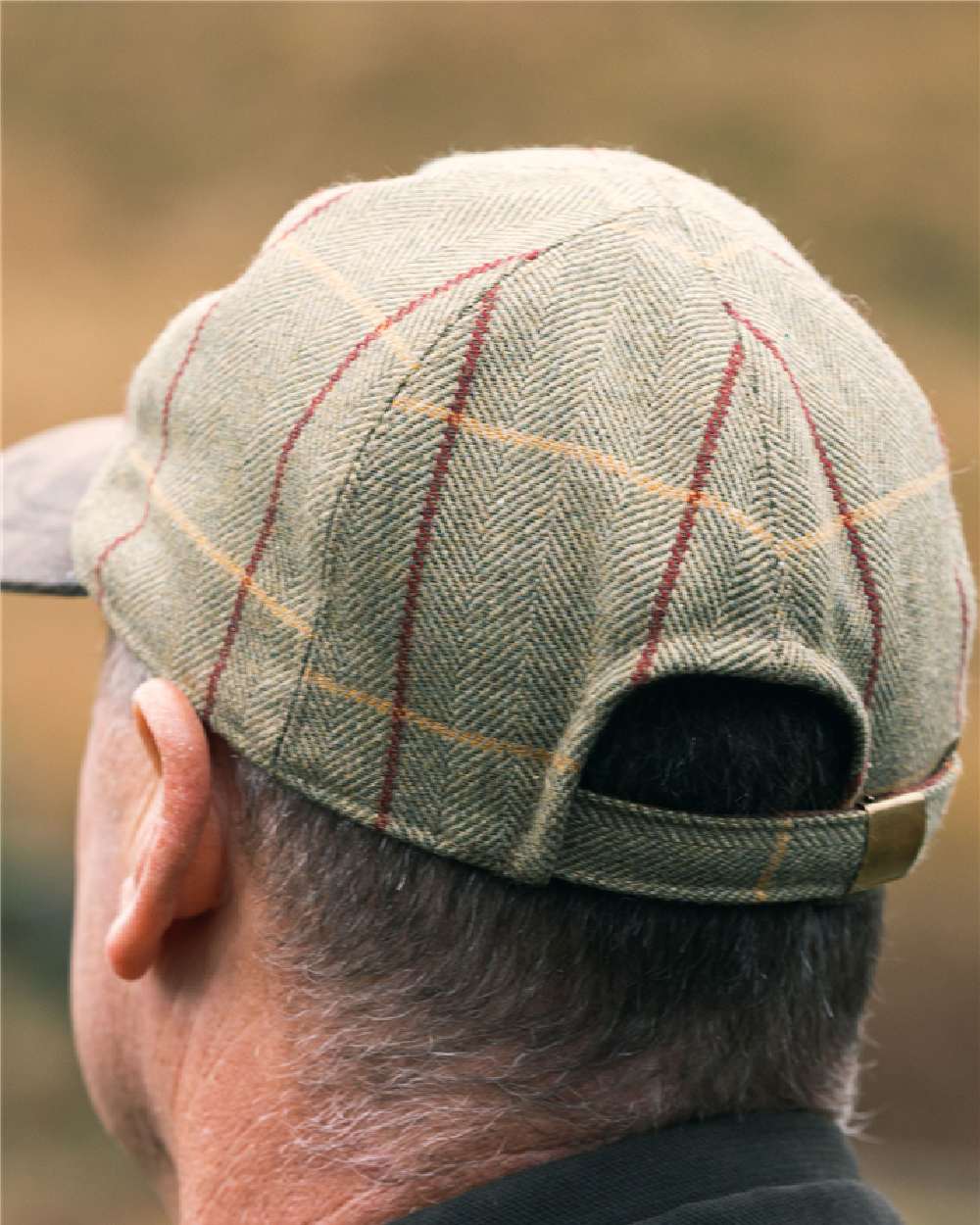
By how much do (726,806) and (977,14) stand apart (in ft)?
13.4

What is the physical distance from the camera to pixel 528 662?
1.10 metres

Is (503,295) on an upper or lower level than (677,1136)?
upper

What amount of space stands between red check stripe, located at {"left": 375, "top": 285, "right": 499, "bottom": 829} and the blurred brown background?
3007mm

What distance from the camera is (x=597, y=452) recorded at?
1.09m

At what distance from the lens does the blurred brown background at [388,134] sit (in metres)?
4.24

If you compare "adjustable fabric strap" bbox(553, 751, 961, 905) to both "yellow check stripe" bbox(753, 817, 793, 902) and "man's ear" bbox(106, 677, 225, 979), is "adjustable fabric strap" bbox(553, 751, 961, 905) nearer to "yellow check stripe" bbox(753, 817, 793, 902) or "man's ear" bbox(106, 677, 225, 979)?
"yellow check stripe" bbox(753, 817, 793, 902)

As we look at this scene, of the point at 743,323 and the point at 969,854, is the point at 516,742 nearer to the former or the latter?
the point at 743,323

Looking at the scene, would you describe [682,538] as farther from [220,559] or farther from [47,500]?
[47,500]

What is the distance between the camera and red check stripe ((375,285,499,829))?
1.11 m

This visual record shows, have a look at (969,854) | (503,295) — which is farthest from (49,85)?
(503,295)

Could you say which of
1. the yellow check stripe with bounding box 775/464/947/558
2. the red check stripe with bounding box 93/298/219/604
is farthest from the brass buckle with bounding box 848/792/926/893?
the red check stripe with bounding box 93/298/219/604

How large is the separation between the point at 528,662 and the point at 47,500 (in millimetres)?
743

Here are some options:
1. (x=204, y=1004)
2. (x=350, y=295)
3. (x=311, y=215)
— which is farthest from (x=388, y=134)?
(x=204, y=1004)

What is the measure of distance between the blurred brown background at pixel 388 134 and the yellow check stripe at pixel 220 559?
110 inches
